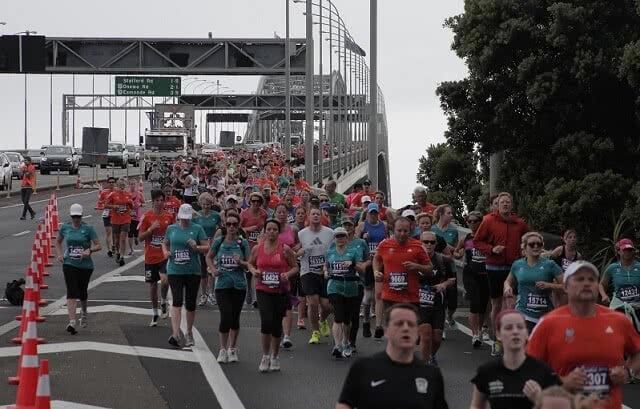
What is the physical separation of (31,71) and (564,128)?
3584cm

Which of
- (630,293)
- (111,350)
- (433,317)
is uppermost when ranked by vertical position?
(630,293)

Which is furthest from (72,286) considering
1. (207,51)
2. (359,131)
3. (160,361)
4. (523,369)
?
(359,131)

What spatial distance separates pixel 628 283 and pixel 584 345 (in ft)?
24.9

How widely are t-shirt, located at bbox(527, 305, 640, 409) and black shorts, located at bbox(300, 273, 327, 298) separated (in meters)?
10.1

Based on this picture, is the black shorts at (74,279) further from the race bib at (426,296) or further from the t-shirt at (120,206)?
the t-shirt at (120,206)

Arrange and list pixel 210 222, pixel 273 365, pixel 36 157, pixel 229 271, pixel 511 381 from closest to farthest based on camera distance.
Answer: pixel 511 381, pixel 273 365, pixel 229 271, pixel 210 222, pixel 36 157

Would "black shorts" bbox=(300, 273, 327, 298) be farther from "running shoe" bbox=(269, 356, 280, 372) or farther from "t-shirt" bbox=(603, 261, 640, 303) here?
"t-shirt" bbox=(603, 261, 640, 303)

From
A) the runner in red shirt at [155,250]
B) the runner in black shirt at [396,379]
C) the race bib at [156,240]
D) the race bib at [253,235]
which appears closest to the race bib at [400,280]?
the runner in red shirt at [155,250]

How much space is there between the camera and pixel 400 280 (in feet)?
53.2

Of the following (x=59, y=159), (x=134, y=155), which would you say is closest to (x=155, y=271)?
(x=59, y=159)

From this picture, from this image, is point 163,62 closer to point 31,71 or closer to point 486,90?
point 31,71

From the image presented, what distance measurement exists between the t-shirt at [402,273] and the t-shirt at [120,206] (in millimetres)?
15504

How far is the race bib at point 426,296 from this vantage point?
53.5ft

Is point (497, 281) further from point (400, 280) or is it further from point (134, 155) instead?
point (134, 155)
